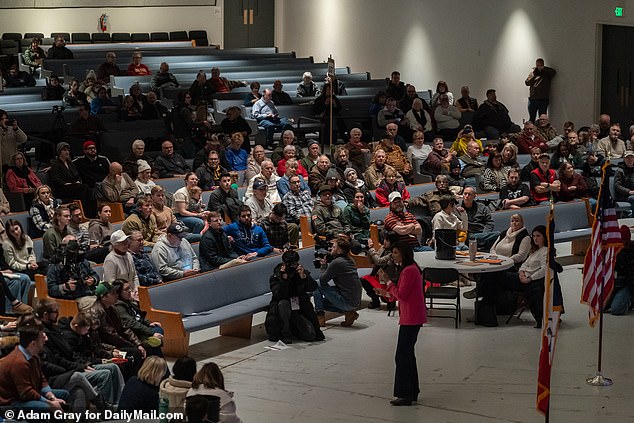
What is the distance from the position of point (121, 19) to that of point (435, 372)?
70.6ft

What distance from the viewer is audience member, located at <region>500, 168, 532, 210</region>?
46.6ft

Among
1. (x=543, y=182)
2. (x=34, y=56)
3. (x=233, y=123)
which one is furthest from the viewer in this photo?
(x=34, y=56)

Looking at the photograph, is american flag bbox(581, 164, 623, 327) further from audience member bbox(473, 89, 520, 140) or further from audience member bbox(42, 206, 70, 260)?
audience member bbox(473, 89, 520, 140)

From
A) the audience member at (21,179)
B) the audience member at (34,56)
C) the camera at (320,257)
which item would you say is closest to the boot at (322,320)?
the camera at (320,257)

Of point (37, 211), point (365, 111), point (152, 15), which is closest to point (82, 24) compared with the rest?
point (152, 15)

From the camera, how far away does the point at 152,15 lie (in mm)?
28969

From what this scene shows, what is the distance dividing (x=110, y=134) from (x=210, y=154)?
1965 mm

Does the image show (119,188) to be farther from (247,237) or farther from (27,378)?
(27,378)

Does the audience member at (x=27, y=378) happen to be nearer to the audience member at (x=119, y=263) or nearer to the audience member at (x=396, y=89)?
the audience member at (x=119, y=263)

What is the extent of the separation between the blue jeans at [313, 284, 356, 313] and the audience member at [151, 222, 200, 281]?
1.22 m

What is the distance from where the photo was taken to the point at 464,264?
1085cm

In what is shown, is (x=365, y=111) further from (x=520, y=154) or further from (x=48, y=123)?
(x=48, y=123)

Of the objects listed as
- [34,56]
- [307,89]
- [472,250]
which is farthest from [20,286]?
[34,56]

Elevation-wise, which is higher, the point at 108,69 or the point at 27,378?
the point at 108,69
